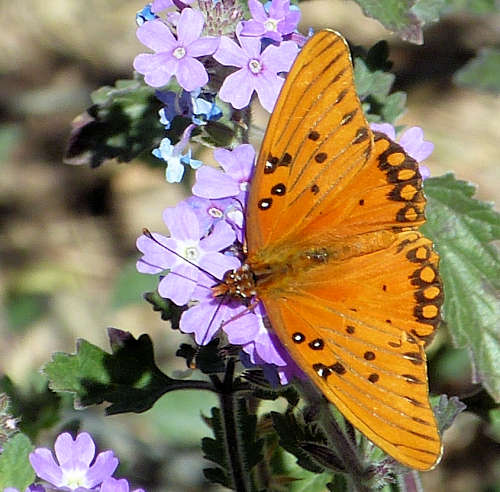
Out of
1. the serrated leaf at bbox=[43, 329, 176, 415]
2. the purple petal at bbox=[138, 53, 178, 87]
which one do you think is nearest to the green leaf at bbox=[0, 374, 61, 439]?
the serrated leaf at bbox=[43, 329, 176, 415]

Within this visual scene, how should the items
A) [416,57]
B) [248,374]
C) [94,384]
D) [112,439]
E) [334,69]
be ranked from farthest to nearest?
[416,57] → [112,439] → [94,384] → [248,374] → [334,69]

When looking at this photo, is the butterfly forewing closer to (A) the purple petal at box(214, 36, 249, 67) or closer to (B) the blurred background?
(A) the purple petal at box(214, 36, 249, 67)

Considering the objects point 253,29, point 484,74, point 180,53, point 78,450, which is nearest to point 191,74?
point 180,53

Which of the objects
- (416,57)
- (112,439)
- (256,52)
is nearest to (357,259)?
(256,52)

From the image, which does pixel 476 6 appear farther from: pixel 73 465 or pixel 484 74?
pixel 73 465

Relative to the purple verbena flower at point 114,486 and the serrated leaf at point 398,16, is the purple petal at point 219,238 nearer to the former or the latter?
the purple verbena flower at point 114,486

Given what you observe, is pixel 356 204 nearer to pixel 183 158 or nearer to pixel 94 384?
pixel 183 158
